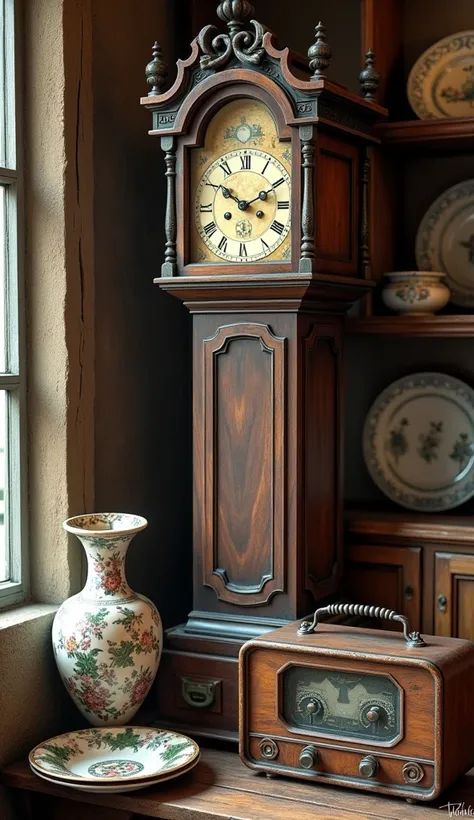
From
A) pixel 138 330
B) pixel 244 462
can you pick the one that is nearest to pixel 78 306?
pixel 138 330

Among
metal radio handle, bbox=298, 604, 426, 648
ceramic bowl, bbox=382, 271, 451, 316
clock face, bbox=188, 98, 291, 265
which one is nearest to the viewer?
metal radio handle, bbox=298, 604, 426, 648

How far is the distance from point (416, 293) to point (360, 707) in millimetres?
1092

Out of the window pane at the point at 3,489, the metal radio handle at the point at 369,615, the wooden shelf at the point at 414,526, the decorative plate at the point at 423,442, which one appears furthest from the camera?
the decorative plate at the point at 423,442

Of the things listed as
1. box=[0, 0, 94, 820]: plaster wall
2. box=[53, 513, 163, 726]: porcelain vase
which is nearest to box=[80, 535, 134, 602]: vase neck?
box=[53, 513, 163, 726]: porcelain vase

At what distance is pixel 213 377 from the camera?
8.75 ft

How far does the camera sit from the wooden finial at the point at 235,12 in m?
2.50

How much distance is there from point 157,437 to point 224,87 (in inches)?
38.5

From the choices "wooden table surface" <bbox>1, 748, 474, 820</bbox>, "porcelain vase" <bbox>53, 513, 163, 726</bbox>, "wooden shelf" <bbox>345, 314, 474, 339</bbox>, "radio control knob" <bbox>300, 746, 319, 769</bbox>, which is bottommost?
"wooden table surface" <bbox>1, 748, 474, 820</bbox>

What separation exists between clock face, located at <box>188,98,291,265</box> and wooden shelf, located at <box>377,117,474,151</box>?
43 centimetres

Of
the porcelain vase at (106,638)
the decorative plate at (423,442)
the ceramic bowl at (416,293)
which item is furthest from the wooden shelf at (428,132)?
the porcelain vase at (106,638)

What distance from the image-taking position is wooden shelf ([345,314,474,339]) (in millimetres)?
2762

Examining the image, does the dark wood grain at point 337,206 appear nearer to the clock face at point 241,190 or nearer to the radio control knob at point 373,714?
the clock face at point 241,190

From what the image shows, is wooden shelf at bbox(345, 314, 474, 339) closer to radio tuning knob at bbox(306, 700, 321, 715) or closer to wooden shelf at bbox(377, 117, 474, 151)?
wooden shelf at bbox(377, 117, 474, 151)

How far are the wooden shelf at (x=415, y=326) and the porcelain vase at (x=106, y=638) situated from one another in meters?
0.77
